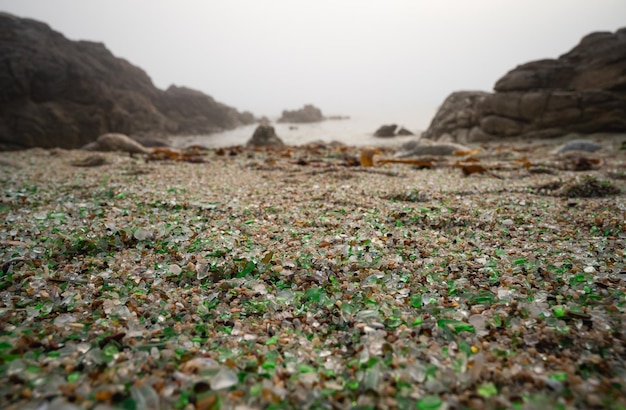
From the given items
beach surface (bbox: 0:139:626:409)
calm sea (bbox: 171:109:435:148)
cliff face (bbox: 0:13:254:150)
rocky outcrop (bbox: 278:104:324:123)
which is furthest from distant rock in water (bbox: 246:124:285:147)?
rocky outcrop (bbox: 278:104:324:123)

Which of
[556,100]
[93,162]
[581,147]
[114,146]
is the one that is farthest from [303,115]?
[93,162]

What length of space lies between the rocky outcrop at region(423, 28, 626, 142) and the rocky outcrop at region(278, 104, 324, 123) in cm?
3142

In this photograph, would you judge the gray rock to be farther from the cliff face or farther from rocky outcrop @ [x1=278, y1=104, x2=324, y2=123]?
rocky outcrop @ [x1=278, y1=104, x2=324, y2=123]

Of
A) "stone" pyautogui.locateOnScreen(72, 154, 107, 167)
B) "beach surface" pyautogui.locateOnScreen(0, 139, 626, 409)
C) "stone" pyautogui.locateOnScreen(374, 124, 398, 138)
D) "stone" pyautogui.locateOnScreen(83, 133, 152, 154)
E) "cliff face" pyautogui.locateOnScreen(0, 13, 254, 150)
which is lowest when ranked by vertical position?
"beach surface" pyautogui.locateOnScreen(0, 139, 626, 409)

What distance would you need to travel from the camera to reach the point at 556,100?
508 inches

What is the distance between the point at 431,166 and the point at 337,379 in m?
5.42

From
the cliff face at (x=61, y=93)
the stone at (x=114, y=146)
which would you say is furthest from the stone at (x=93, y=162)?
the cliff face at (x=61, y=93)

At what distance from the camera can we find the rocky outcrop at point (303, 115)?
45275 mm

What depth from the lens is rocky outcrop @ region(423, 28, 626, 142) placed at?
12.4m

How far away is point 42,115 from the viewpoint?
1669cm

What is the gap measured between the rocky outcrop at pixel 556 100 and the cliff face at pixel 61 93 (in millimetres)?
18801

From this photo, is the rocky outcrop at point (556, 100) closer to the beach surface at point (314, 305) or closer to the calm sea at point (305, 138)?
the calm sea at point (305, 138)

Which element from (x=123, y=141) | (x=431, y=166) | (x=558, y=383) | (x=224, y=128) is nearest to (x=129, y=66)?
(x=224, y=128)

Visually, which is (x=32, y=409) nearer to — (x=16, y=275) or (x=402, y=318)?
(x=16, y=275)
